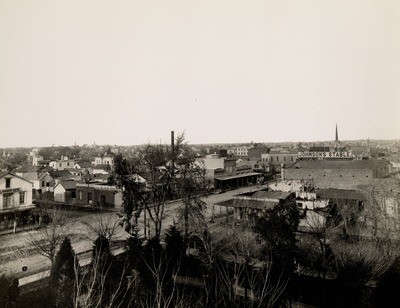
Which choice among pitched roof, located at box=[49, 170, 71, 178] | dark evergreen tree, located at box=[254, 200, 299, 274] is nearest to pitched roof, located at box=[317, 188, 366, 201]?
dark evergreen tree, located at box=[254, 200, 299, 274]

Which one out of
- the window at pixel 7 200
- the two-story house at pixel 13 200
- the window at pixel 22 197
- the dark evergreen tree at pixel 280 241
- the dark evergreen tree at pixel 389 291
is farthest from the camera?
the window at pixel 22 197

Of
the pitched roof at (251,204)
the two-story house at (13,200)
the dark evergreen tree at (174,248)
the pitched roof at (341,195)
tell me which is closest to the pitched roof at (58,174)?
the two-story house at (13,200)

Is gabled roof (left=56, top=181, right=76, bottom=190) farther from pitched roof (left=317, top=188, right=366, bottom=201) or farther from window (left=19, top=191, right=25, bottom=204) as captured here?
pitched roof (left=317, top=188, right=366, bottom=201)

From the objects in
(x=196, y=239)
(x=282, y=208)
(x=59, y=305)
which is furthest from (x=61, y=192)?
(x=282, y=208)

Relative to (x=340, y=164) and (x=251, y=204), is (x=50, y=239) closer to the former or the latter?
(x=251, y=204)

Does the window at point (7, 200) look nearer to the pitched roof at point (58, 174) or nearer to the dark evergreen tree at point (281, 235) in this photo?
the pitched roof at point (58, 174)

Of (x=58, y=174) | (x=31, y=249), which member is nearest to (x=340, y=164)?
(x=31, y=249)

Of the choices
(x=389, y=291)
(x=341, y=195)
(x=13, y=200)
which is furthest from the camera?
(x=341, y=195)

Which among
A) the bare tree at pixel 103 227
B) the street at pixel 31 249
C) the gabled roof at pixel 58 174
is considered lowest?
the street at pixel 31 249

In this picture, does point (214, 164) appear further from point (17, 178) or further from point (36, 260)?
point (36, 260)
